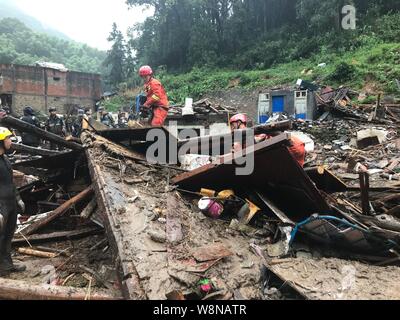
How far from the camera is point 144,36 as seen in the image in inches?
1651

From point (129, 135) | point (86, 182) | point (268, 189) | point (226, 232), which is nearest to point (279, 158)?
point (268, 189)

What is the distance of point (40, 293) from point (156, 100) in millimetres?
4665

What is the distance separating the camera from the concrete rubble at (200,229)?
2.71 metres

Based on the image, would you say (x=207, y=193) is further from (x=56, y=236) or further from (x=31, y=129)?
(x=31, y=129)

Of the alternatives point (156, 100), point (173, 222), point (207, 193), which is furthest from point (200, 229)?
point (156, 100)

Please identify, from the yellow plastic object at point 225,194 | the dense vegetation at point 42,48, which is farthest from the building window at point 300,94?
the dense vegetation at point 42,48

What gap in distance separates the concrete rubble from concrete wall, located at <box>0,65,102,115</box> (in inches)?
954

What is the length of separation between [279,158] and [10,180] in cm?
308

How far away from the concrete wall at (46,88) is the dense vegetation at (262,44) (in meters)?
7.53

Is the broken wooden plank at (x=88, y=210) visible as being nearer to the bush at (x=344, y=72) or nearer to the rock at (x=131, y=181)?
the rock at (x=131, y=181)

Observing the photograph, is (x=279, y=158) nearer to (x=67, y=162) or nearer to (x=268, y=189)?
(x=268, y=189)

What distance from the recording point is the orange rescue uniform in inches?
261

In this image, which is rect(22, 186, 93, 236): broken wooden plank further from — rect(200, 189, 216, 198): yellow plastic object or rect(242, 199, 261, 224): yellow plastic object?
rect(242, 199, 261, 224): yellow plastic object

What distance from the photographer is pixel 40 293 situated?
2.52 metres
